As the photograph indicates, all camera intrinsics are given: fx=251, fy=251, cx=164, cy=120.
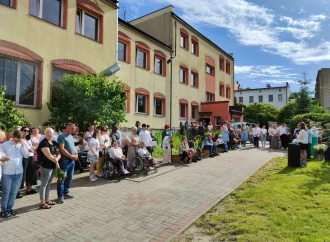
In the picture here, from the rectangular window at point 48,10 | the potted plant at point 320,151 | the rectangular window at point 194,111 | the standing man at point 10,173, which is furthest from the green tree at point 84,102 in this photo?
the rectangular window at point 194,111

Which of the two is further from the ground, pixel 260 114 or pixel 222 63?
pixel 222 63

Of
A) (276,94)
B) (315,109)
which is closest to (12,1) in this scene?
(315,109)

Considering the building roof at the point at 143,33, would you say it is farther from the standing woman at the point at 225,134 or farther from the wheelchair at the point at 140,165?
the wheelchair at the point at 140,165

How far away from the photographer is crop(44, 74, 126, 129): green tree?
1060 centimetres

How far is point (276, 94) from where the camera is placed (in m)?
64.4

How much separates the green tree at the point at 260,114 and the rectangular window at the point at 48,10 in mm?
39974

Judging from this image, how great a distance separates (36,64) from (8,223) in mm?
8128

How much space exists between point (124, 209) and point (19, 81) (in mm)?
8017

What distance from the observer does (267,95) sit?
65500 millimetres

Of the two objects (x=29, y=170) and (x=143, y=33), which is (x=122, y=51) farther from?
(x=29, y=170)

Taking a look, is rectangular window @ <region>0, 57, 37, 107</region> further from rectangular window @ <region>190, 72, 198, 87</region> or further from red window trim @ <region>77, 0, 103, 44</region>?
rectangular window @ <region>190, 72, 198, 87</region>

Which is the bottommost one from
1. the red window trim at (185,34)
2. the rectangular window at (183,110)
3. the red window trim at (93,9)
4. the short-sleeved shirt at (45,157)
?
the short-sleeved shirt at (45,157)

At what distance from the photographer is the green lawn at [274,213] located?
14.6ft

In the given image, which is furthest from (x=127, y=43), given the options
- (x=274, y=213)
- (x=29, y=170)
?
(x=274, y=213)
